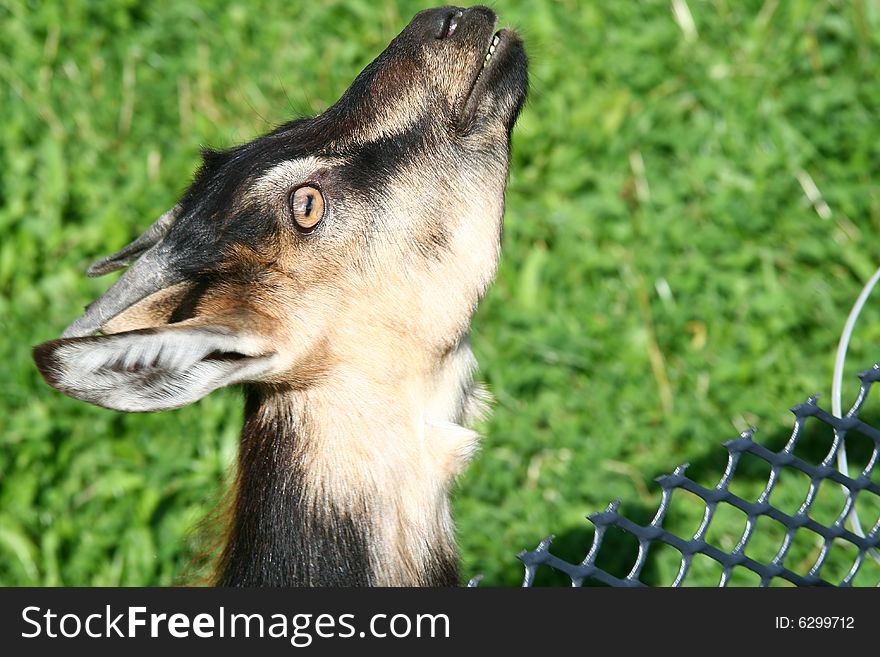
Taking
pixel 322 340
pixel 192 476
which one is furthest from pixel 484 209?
pixel 192 476

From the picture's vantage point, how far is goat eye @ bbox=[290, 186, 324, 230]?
330cm

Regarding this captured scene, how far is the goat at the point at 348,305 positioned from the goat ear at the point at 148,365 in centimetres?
6

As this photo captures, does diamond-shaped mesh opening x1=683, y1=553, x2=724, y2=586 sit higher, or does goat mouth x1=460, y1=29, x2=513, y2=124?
goat mouth x1=460, y1=29, x2=513, y2=124

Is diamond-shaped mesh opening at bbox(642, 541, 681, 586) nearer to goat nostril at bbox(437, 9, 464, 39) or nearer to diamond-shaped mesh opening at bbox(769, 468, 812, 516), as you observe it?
diamond-shaped mesh opening at bbox(769, 468, 812, 516)

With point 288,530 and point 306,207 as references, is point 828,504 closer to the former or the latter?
point 288,530

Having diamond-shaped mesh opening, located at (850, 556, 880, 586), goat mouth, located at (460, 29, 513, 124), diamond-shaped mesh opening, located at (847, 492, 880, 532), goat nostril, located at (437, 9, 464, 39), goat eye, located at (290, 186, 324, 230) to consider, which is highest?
goat nostril, located at (437, 9, 464, 39)

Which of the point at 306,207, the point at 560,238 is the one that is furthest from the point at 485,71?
the point at 560,238

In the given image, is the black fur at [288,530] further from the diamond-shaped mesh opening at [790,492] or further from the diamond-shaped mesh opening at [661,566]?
the diamond-shaped mesh opening at [790,492]

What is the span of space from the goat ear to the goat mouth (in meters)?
1.02

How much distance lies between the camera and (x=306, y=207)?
3309 mm

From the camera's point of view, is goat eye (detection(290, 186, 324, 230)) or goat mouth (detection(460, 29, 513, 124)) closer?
goat eye (detection(290, 186, 324, 230))

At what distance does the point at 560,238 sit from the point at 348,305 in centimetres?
301

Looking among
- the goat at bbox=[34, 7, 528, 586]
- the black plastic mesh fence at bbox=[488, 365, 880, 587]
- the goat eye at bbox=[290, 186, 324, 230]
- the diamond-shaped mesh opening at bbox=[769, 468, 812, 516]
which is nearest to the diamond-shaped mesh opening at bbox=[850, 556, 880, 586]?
the diamond-shaped mesh opening at bbox=[769, 468, 812, 516]

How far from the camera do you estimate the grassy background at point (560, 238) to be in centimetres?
513
